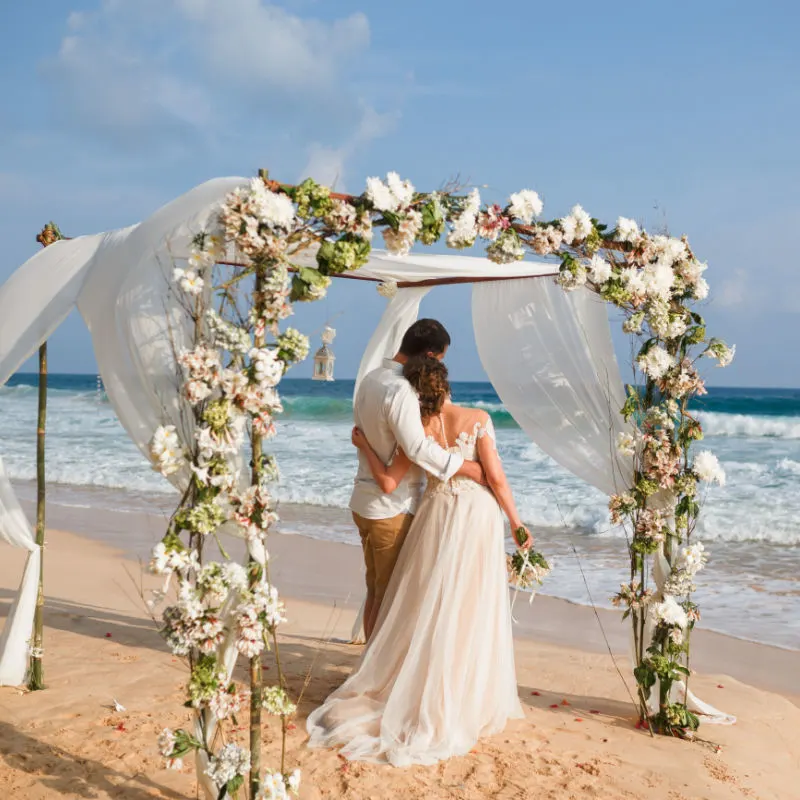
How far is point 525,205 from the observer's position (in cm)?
343

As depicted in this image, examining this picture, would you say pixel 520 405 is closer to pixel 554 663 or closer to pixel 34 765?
pixel 554 663

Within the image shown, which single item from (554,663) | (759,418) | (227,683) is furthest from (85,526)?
(759,418)

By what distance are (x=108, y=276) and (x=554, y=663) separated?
344 cm

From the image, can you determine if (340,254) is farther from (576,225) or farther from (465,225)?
(576,225)

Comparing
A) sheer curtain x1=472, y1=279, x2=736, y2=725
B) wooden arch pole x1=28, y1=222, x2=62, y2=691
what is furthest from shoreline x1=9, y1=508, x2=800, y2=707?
wooden arch pole x1=28, y1=222, x2=62, y2=691

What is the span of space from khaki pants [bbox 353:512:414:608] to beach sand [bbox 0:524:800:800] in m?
0.68

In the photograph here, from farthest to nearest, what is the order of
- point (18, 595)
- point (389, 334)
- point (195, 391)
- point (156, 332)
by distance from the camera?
point (389, 334) → point (18, 595) → point (156, 332) → point (195, 391)

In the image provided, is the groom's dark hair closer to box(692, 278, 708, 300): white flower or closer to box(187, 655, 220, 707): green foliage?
box(692, 278, 708, 300): white flower

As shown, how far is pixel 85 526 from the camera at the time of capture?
9516 mm

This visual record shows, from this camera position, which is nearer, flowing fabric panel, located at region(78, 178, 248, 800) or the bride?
flowing fabric panel, located at region(78, 178, 248, 800)

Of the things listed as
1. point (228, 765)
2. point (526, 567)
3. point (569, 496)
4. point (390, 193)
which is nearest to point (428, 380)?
point (526, 567)

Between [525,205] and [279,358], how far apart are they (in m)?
Result: 1.35

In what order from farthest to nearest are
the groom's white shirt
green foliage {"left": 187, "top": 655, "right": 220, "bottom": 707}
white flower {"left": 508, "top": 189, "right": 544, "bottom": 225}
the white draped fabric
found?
1. the groom's white shirt
2. white flower {"left": 508, "top": 189, "right": 544, "bottom": 225}
3. the white draped fabric
4. green foliage {"left": 187, "top": 655, "right": 220, "bottom": 707}

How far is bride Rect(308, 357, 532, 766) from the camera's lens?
142 inches
